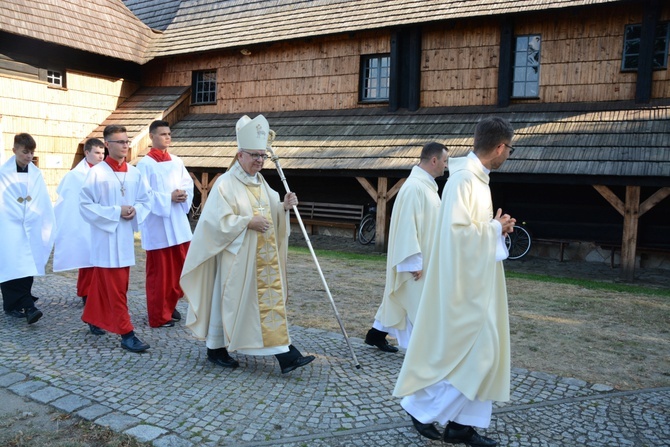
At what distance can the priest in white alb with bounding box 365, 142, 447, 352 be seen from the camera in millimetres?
5043

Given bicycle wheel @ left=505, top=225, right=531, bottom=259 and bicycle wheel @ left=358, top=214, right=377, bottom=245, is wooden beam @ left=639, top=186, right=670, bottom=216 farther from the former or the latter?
bicycle wheel @ left=358, top=214, right=377, bottom=245

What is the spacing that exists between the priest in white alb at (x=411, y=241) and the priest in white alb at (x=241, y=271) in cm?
97

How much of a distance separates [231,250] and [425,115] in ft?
32.1

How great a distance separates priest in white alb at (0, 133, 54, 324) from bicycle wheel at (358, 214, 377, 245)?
8.84m

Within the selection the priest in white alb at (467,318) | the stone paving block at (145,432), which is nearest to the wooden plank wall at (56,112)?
the stone paving block at (145,432)

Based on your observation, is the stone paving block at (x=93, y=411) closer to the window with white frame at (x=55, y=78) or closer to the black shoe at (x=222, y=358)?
the black shoe at (x=222, y=358)

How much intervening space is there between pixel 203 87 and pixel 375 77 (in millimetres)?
6186

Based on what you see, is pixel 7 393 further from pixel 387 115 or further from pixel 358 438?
pixel 387 115

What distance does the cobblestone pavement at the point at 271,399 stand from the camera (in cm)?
371

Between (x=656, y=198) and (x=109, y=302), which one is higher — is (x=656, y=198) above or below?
above

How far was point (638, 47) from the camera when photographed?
1165 cm

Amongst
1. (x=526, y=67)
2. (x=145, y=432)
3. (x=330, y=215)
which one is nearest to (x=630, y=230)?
(x=526, y=67)

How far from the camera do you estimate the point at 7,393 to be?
13.9 ft

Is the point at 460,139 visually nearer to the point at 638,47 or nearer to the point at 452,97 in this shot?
the point at 452,97
